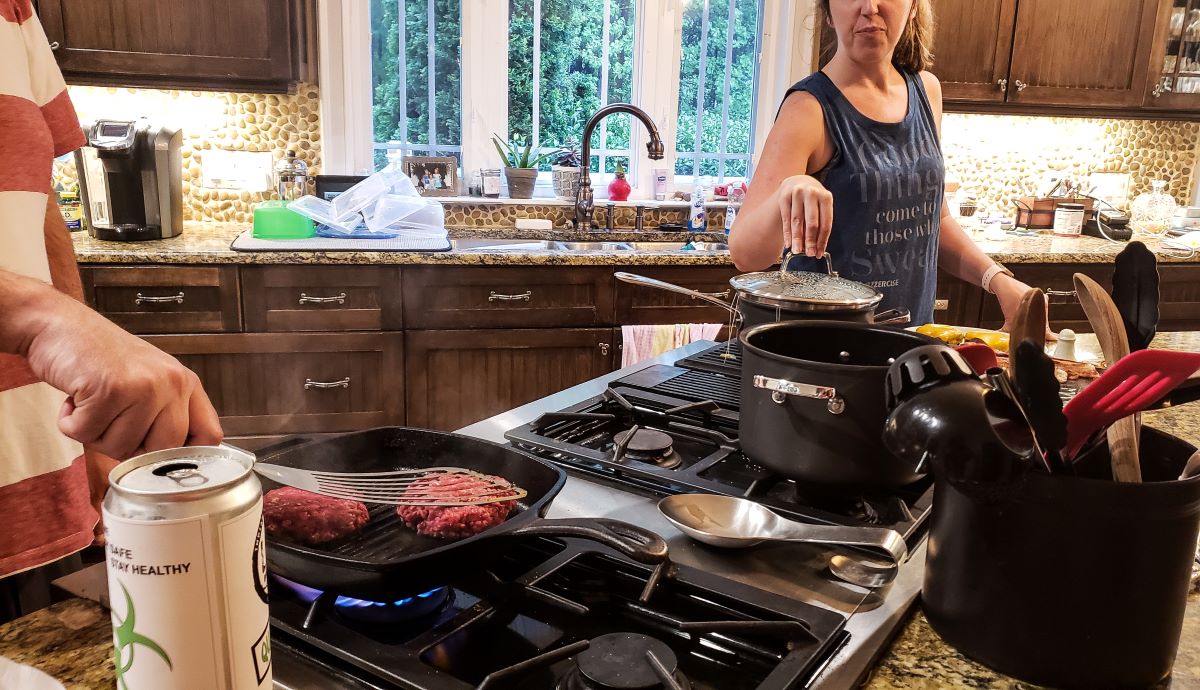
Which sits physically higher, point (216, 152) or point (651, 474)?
point (216, 152)

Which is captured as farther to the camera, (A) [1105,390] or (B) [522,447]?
(B) [522,447]

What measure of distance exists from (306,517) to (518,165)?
9.84 feet

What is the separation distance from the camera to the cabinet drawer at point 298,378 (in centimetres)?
281

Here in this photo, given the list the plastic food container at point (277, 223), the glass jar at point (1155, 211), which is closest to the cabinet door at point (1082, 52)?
the glass jar at point (1155, 211)

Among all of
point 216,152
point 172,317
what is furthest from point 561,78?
point 172,317

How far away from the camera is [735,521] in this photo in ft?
2.85

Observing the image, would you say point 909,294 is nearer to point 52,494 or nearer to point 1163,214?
point 52,494

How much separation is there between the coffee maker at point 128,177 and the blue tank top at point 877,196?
2.14 metres

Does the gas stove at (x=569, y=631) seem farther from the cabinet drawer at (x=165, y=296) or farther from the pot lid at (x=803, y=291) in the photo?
the cabinet drawer at (x=165, y=296)

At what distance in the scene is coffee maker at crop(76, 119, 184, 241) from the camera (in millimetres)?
2770

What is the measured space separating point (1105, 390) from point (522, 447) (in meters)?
0.68

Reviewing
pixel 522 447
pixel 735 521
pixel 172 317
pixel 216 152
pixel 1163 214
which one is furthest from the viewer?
pixel 1163 214

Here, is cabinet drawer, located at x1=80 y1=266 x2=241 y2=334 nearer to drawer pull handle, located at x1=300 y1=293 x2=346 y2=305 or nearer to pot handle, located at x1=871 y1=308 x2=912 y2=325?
drawer pull handle, located at x1=300 y1=293 x2=346 y2=305

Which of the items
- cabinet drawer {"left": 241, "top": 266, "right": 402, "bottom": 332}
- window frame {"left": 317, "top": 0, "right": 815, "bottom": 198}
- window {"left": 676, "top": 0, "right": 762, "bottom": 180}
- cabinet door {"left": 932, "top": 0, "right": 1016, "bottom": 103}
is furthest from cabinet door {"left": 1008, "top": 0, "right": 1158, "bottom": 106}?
cabinet drawer {"left": 241, "top": 266, "right": 402, "bottom": 332}
